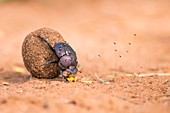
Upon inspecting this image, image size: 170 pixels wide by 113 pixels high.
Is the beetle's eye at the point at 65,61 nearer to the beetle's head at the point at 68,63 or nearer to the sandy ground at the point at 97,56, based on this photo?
the beetle's head at the point at 68,63

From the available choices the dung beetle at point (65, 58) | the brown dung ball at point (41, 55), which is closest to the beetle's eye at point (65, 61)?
the dung beetle at point (65, 58)

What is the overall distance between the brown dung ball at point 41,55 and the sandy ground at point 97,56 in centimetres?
14

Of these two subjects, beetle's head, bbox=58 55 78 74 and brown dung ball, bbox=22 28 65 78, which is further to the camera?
brown dung ball, bbox=22 28 65 78

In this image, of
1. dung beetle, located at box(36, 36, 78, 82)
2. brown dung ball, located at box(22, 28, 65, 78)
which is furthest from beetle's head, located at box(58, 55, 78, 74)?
brown dung ball, located at box(22, 28, 65, 78)

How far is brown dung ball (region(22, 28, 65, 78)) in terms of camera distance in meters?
5.92

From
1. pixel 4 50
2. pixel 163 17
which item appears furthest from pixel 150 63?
pixel 163 17

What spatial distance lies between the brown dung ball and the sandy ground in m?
0.14

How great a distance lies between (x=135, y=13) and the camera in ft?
51.8

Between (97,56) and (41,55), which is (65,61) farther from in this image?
(97,56)

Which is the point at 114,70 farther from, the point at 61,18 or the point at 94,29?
the point at 61,18

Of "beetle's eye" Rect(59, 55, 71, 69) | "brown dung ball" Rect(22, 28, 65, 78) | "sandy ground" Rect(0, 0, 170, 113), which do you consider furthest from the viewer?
"brown dung ball" Rect(22, 28, 65, 78)

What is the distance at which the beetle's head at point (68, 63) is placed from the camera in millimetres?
5781

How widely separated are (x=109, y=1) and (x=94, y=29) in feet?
21.1

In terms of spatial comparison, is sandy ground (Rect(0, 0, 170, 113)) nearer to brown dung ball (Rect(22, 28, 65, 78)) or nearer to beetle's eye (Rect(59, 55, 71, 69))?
brown dung ball (Rect(22, 28, 65, 78))
